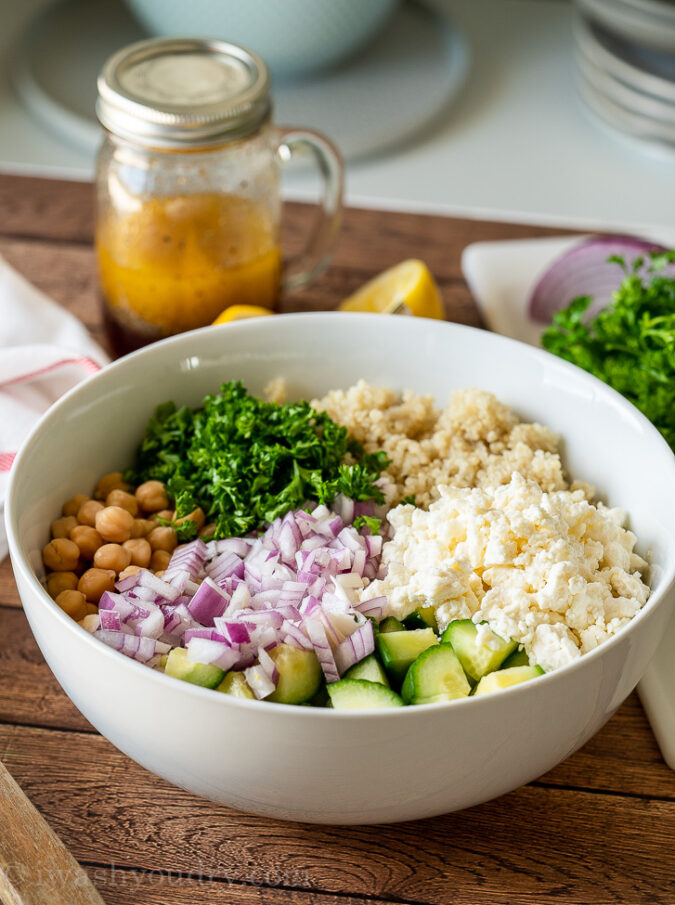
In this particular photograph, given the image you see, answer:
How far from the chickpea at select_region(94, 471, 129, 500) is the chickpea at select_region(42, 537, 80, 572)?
0.14 metres

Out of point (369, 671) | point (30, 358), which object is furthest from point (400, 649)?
point (30, 358)

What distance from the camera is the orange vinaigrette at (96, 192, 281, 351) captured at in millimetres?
1678

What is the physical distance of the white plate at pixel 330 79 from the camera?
2.64 metres

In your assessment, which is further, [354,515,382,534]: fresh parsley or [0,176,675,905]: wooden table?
[354,515,382,534]: fresh parsley

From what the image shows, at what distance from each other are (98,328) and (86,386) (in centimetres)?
58

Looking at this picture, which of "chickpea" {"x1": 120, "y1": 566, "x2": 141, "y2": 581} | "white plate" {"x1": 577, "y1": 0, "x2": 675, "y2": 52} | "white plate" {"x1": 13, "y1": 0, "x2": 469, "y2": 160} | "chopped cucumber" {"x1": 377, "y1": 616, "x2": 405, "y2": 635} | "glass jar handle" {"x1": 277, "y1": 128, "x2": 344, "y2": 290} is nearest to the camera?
"chopped cucumber" {"x1": 377, "y1": 616, "x2": 405, "y2": 635}

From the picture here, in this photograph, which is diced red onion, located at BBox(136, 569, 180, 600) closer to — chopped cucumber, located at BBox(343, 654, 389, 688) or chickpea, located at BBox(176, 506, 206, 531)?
chickpea, located at BBox(176, 506, 206, 531)

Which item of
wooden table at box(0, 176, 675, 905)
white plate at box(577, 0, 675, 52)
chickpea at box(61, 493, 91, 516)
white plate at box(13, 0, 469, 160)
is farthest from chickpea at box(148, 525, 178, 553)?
white plate at box(577, 0, 675, 52)

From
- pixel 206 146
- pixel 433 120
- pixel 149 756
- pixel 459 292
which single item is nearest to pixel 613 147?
pixel 433 120

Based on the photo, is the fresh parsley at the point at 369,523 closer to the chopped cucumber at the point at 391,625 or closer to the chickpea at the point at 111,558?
the chopped cucumber at the point at 391,625

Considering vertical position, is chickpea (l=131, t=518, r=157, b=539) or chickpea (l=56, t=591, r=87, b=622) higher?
chickpea (l=56, t=591, r=87, b=622)

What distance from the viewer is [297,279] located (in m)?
1.94

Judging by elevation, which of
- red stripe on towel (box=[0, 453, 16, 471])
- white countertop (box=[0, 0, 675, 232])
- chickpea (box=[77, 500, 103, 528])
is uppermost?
chickpea (box=[77, 500, 103, 528])

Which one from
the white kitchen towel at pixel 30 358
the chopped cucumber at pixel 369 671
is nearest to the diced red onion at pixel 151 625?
the chopped cucumber at pixel 369 671
